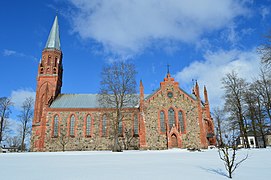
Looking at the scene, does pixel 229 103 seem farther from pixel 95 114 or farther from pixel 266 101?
pixel 95 114

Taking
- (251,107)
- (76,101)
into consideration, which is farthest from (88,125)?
(251,107)

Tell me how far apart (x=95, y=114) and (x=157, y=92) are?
13156mm

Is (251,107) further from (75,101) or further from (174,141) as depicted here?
(75,101)

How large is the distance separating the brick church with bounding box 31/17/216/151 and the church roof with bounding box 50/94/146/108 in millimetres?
203

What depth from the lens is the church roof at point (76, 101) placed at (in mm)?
40188

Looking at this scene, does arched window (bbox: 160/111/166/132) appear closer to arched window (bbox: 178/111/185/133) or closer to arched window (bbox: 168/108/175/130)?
arched window (bbox: 168/108/175/130)

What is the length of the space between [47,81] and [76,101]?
28.7 ft

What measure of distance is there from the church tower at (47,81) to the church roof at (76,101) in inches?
55.1

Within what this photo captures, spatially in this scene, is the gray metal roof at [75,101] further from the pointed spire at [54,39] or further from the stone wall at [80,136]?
the pointed spire at [54,39]

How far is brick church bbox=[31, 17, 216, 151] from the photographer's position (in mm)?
33750

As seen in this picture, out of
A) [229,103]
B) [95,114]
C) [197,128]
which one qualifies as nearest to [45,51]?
[95,114]

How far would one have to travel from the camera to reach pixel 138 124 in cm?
3731

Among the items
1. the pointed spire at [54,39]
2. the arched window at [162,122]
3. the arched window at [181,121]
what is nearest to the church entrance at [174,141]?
the arched window at [162,122]

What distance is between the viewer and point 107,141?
36781 mm
